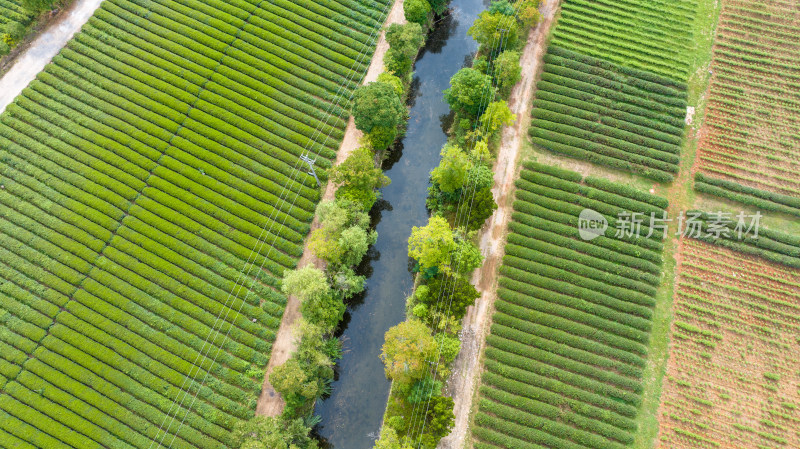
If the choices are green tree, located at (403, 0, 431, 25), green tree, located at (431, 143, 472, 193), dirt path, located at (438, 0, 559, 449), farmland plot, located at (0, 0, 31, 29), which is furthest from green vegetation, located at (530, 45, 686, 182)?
farmland plot, located at (0, 0, 31, 29)

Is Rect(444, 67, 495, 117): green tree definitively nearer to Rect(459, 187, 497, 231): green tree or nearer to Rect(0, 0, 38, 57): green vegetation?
Rect(459, 187, 497, 231): green tree

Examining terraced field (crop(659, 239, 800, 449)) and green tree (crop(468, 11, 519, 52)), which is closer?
terraced field (crop(659, 239, 800, 449))

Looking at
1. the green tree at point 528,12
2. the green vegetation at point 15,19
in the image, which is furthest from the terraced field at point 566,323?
the green vegetation at point 15,19

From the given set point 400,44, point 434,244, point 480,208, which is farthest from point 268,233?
point 400,44

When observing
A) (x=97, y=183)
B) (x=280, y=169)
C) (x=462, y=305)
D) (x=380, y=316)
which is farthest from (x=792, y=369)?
(x=97, y=183)

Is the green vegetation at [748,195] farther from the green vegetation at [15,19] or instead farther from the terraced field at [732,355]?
the green vegetation at [15,19]

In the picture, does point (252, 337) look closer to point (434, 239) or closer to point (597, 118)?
point (434, 239)
